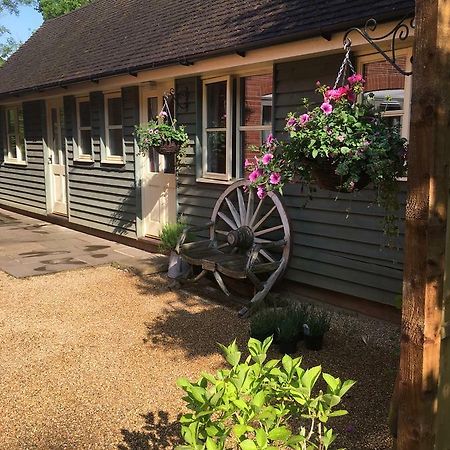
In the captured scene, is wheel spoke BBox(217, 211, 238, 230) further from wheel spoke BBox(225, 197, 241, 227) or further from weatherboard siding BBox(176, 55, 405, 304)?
weatherboard siding BBox(176, 55, 405, 304)

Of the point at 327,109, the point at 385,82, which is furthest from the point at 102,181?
the point at 327,109

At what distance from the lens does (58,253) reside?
802 centimetres

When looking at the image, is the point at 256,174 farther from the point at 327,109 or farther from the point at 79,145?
the point at 79,145

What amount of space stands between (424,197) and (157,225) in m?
6.57

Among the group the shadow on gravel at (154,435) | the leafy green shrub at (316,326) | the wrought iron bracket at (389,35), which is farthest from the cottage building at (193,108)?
the shadow on gravel at (154,435)

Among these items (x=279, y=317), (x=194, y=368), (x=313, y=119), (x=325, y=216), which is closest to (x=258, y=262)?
(x=325, y=216)

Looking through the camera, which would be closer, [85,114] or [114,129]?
[114,129]

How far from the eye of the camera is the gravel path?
10.2ft

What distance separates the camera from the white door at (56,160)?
1075 centimetres

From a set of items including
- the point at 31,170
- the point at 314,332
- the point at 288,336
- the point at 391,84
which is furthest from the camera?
the point at 31,170

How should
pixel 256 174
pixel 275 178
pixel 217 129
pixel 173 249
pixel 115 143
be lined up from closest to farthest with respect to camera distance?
pixel 275 178, pixel 256 174, pixel 173 249, pixel 217 129, pixel 115 143

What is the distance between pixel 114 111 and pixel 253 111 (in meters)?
3.52

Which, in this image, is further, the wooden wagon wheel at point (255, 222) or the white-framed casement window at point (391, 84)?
the wooden wagon wheel at point (255, 222)

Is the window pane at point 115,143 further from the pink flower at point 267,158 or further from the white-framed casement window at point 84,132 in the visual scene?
the pink flower at point 267,158
